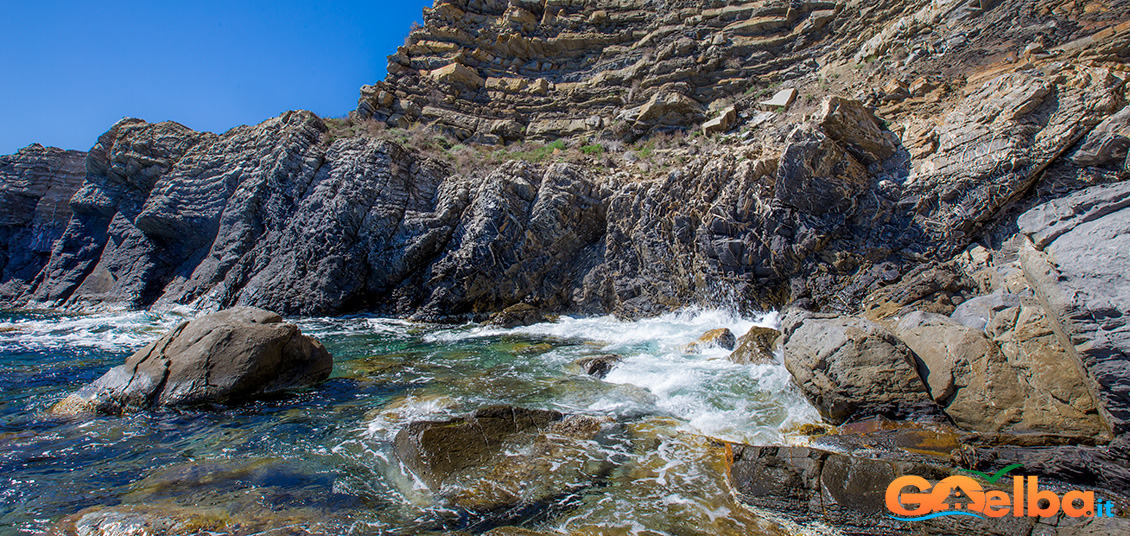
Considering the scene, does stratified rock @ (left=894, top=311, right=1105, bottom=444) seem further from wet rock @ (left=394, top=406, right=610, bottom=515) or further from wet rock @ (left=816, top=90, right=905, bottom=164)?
wet rock @ (left=816, top=90, right=905, bottom=164)

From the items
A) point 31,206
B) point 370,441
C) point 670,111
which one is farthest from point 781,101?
point 31,206

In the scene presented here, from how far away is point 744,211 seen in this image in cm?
1228

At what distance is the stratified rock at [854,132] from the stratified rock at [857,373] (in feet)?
21.5

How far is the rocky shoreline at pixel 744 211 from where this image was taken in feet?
16.4

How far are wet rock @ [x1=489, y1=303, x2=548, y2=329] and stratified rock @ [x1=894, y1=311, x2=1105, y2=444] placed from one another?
11089 mm

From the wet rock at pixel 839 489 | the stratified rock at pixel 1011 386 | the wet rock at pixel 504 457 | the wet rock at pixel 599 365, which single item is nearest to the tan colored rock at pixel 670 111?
the wet rock at pixel 599 365

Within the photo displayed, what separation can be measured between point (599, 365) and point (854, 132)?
31.2ft

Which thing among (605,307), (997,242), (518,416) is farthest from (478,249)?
(997,242)

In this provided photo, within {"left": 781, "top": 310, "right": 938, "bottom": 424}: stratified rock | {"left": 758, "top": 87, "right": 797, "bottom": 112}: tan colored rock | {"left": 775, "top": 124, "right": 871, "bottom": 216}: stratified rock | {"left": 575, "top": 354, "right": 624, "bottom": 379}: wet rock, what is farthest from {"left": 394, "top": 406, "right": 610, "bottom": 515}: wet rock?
{"left": 758, "top": 87, "right": 797, "bottom": 112}: tan colored rock

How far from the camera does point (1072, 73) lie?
9477 mm

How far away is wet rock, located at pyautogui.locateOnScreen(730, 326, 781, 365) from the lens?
8.51 metres

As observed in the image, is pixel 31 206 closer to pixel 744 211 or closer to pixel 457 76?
pixel 457 76

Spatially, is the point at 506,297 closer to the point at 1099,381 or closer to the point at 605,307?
the point at 605,307

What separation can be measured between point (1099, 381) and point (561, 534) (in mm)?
5821
